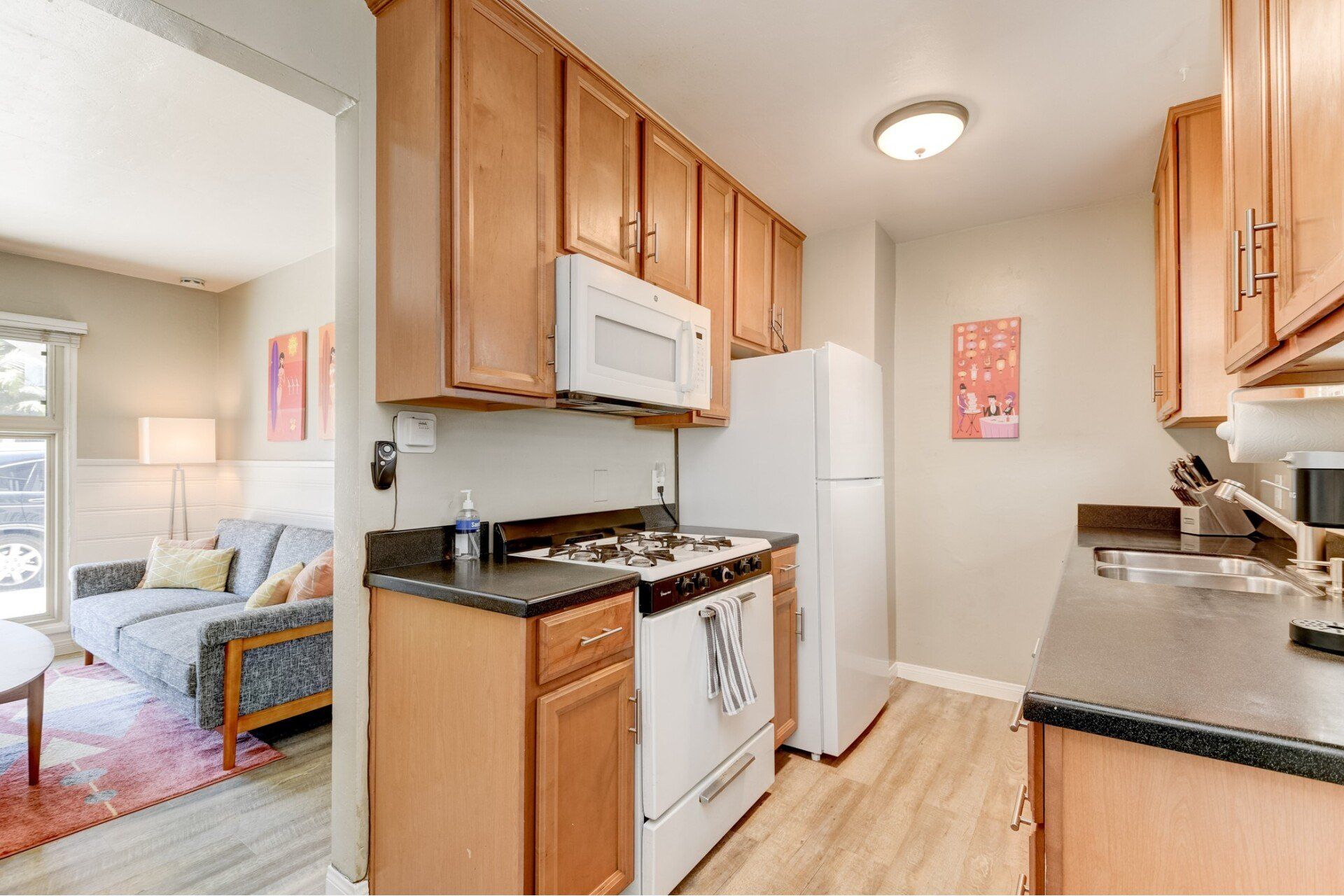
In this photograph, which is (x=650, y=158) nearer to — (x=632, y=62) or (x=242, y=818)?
(x=632, y=62)

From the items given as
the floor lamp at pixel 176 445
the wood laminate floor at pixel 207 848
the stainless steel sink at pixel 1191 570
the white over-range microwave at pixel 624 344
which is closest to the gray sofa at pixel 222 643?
the wood laminate floor at pixel 207 848

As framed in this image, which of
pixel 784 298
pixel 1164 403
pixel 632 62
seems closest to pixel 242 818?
pixel 632 62

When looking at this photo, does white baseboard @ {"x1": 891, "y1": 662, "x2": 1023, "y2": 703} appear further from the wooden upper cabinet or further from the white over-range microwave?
the wooden upper cabinet

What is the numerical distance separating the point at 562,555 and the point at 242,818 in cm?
148

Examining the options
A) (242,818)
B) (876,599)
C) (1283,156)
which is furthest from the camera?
(876,599)

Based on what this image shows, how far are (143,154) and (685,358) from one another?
2591 mm

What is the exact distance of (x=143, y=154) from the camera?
106 inches

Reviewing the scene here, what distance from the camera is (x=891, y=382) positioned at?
11.4 feet

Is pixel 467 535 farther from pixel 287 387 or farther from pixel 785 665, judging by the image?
pixel 287 387

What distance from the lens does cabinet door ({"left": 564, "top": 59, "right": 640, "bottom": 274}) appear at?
6.19 ft

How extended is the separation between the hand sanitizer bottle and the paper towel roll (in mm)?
1976

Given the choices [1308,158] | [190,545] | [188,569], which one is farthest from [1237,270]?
[190,545]

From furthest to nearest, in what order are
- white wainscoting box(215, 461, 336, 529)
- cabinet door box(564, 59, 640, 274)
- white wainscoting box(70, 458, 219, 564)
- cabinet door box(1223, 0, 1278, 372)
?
white wainscoting box(70, 458, 219, 564)
white wainscoting box(215, 461, 336, 529)
cabinet door box(564, 59, 640, 274)
cabinet door box(1223, 0, 1278, 372)

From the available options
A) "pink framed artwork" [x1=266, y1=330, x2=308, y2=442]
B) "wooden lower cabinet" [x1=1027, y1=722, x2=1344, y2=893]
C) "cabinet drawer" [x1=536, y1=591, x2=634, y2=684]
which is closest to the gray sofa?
"pink framed artwork" [x1=266, y1=330, x2=308, y2=442]
